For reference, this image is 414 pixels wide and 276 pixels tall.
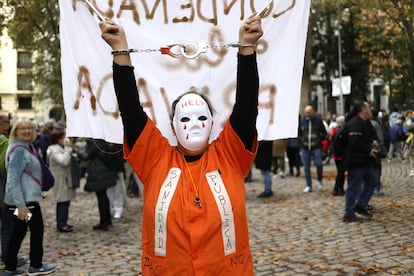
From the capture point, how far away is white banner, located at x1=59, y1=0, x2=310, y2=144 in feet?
11.5

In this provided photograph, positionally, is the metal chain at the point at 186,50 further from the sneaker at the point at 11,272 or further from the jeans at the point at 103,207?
the jeans at the point at 103,207

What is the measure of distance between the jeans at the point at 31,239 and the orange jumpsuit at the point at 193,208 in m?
3.92

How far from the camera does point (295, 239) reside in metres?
7.62

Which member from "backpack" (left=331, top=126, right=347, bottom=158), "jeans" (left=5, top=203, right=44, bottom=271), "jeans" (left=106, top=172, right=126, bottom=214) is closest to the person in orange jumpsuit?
"jeans" (left=5, top=203, right=44, bottom=271)

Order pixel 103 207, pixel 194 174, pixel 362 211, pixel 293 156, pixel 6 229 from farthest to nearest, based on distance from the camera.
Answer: pixel 293 156
pixel 103 207
pixel 362 211
pixel 6 229
pixel 194 174

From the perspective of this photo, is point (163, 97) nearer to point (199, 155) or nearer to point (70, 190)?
point (199, 155)

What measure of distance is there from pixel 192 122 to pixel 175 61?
776 mm

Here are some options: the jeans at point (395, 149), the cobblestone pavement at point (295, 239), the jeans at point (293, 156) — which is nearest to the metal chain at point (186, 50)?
the cobblestone pavement at point (295, 239)

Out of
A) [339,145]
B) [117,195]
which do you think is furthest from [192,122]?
[339,145]

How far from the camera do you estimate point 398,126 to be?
19156 mm

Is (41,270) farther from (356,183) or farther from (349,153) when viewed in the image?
(349,153)

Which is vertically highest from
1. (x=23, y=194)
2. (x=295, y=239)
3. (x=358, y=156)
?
(x=358, y=156)

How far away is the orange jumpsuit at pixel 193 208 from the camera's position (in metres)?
2.83

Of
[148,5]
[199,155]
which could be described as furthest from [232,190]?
[148,5]
